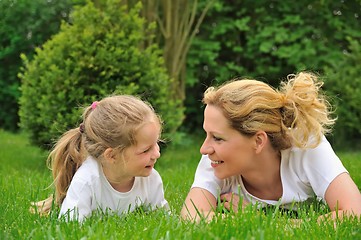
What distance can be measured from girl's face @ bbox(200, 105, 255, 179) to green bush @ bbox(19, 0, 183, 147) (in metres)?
2.81

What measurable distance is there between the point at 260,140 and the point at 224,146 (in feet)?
0.69

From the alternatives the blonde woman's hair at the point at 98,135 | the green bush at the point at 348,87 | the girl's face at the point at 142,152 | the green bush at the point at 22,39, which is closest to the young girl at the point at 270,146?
the girl's face at the point at 142,152

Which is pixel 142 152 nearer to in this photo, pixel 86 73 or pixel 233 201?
pixel 233 201

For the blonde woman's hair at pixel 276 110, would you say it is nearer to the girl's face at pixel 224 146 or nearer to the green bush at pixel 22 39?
the girl's face at pixel 224 146

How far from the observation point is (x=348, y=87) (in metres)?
8.87

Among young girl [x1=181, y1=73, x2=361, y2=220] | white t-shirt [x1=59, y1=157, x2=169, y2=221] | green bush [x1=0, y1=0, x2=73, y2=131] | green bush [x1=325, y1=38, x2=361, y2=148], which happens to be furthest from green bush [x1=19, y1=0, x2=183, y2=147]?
green bush [x1=325, y1=38, x2=361, y2=148]

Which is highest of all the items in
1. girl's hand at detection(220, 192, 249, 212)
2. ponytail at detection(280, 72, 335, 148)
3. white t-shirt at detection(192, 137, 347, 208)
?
ponytail at detection(280, 72, 335, 148)

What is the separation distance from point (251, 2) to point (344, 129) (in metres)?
2.80

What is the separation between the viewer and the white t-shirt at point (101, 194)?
10.2 ft

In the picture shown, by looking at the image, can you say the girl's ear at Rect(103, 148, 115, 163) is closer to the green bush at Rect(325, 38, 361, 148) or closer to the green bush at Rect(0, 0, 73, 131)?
the green bush at Rect(325, 38, 361, 148)

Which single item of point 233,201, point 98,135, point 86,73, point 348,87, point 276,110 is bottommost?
point 348,87

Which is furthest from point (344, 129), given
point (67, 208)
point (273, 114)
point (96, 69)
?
point (67, 208)

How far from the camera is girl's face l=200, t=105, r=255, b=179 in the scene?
322cm

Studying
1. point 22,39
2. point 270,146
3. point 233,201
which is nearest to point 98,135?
point 233,201
